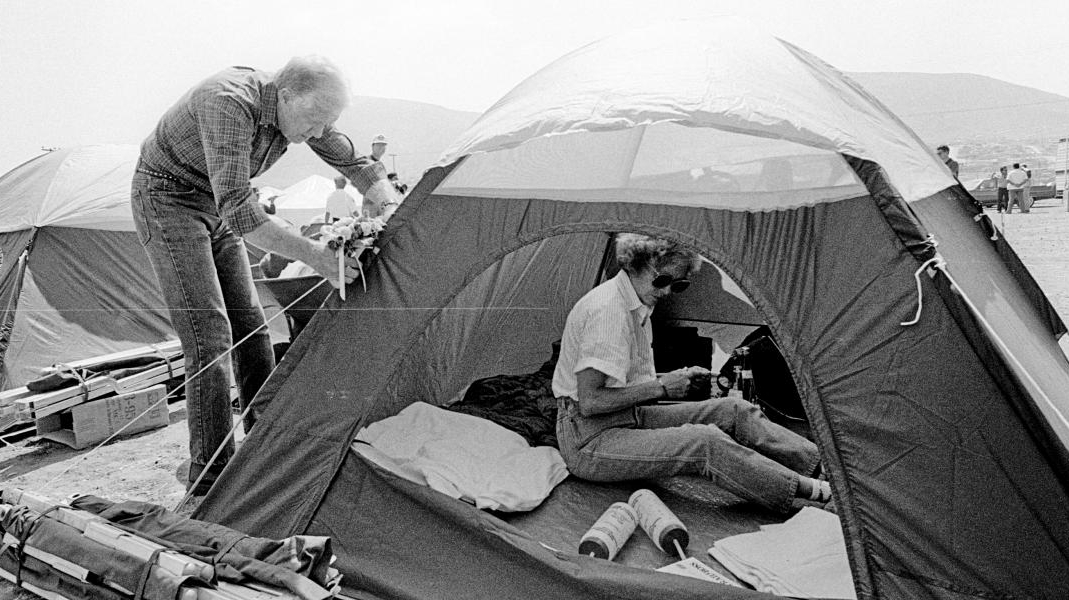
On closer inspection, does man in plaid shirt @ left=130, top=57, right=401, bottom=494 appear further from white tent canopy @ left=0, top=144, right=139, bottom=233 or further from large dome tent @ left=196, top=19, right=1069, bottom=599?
white tent canopy @ left=0, top=144, right=139, bottom=233

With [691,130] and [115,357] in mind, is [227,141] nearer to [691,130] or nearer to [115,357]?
[691,130]

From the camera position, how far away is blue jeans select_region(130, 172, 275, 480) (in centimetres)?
265

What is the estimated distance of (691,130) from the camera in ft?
9.26

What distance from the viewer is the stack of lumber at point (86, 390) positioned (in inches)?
142

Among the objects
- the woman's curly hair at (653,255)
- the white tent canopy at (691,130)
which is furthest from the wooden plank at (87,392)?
the woman's curly hair at (653,255)

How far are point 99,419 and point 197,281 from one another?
64.5 inches

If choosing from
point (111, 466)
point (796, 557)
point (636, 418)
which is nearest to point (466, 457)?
point (636, 418)

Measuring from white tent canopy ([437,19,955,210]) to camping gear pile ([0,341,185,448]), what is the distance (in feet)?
7.22

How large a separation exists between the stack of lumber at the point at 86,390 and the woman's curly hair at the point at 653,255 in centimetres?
277

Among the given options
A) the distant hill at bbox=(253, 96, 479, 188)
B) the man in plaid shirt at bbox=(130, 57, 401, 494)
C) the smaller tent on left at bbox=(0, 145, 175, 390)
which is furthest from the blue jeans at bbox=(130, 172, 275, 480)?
the distant hill at bbox=(253, 96, 479, 188)

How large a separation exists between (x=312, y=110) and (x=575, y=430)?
1.34 metres

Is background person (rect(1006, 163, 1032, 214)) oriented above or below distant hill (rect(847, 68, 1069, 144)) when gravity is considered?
above

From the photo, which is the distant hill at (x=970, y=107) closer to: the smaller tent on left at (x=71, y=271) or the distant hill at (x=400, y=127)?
the distant hill at (x=400, y=127)

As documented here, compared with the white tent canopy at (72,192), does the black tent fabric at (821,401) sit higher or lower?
higher
